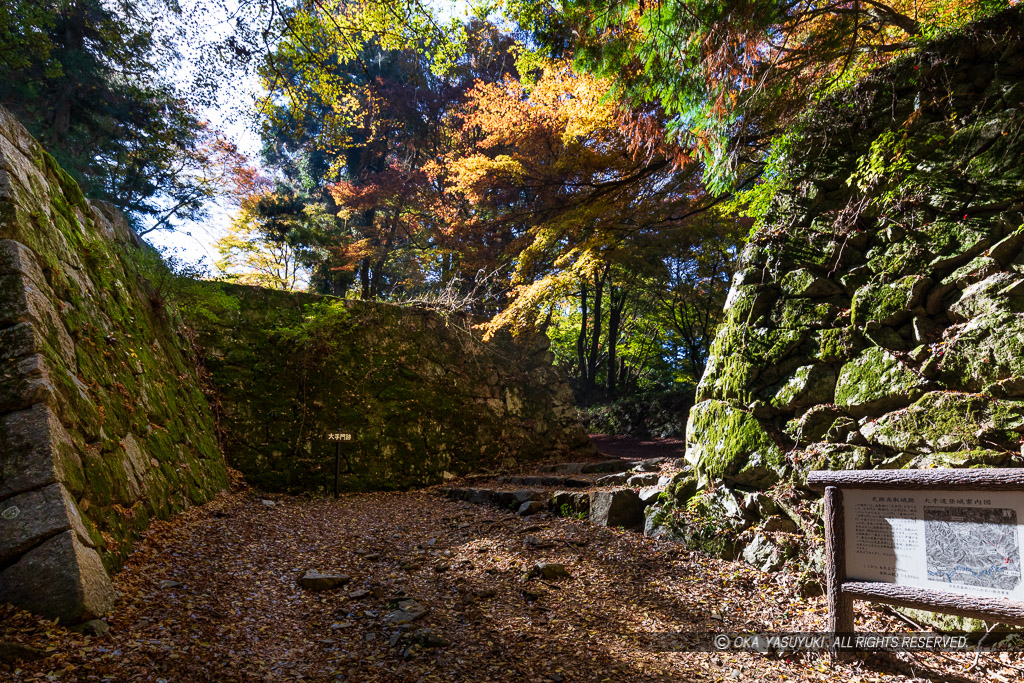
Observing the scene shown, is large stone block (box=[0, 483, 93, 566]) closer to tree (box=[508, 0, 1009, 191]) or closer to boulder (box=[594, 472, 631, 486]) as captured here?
boulder (box=[594, 472, 631, 486])

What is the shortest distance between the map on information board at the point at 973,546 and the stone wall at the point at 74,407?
4.60 meters

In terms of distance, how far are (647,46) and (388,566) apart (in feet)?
18.2

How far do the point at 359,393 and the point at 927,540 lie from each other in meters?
7.34

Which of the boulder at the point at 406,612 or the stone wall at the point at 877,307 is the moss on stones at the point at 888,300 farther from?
the boulder at the point at 406,612

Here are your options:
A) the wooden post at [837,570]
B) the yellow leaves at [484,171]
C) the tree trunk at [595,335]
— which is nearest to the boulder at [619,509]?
the wooden post at [837,570]

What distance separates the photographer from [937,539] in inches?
104

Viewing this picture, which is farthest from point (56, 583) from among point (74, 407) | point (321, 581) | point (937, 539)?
point (937, 539)

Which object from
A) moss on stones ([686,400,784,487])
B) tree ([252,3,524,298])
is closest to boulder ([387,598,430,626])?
moss on stones ([686,400,784,487])

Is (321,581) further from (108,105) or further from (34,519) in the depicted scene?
(108,105)

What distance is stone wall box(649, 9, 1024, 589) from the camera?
11.6ft

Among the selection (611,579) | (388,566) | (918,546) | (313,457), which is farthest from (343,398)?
(918,546)

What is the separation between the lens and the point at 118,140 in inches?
443

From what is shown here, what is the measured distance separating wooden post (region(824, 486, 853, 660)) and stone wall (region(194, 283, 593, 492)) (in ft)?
20.2

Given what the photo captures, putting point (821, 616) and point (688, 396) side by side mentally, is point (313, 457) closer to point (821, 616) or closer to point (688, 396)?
point (821, 616)
